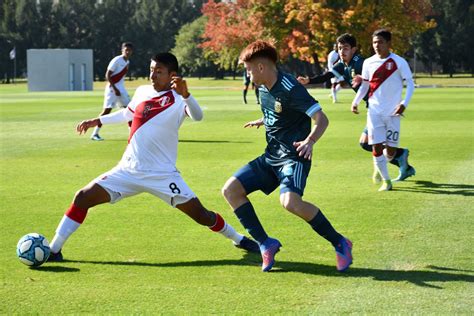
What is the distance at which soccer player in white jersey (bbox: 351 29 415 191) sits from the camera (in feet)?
38.9

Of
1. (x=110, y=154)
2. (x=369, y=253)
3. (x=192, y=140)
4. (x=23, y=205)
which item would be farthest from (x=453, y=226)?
(x=192, y=140)

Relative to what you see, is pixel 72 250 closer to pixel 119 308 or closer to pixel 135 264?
pixel 135 264

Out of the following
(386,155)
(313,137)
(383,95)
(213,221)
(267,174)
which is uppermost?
(313,137)

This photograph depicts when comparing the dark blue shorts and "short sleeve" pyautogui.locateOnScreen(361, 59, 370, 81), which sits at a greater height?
"short sleeve" pyautogui.locateOnScreen(361, 59, 370, 81)

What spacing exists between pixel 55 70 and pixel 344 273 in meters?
61.6

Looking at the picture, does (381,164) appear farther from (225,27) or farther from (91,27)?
(91,27)

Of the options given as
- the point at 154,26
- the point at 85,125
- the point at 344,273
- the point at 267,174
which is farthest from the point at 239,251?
the point at 154,26

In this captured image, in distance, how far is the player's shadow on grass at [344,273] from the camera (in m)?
6.77

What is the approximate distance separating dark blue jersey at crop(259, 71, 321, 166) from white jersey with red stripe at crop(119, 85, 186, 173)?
813 millimetres

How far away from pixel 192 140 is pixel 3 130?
19.6 feet

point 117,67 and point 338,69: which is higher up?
point 338,69

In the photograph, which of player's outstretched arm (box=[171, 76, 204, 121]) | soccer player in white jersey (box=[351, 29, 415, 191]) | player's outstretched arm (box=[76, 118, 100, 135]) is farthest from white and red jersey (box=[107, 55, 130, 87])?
player's outstretched arm (box=[171, 76, 204, 121])

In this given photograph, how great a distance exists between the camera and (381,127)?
1208 centimetres

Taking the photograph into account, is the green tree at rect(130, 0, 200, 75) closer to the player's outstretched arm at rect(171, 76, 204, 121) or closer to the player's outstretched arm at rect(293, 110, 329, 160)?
the player's outstretched arm at rect(171, 76, 204, 121)
